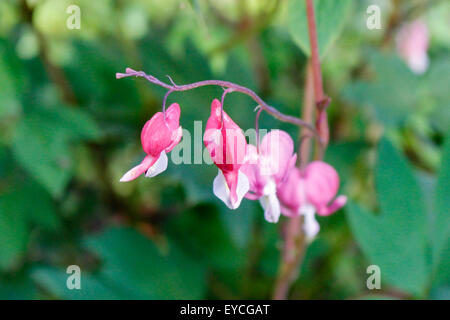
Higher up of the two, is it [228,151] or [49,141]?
[49,141]

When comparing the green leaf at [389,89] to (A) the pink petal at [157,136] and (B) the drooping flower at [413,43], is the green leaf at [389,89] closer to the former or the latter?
(B) the drooping flower at [413,43]

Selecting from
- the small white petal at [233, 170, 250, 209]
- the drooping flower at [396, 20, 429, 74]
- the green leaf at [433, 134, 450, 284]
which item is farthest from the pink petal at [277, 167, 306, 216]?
the drooping flower at [396, 20, 429, 74]

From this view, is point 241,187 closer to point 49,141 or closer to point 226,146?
point 226,146

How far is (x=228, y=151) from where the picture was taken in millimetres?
572

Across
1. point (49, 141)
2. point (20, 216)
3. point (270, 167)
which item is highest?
point (49, 141)

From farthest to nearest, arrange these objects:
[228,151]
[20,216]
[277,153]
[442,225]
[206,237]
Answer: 1. [206,237]
2. [20,216]
3. [442,225]
4. [277,153]
5. [228,151]

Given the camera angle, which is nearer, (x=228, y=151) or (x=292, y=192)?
(x=228, y=151)

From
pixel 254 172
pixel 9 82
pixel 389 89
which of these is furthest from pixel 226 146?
pixel 389 89

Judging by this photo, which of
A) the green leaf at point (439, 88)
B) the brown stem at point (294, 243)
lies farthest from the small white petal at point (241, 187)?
the green leaf at point (439, 88)

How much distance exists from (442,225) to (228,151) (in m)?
0.45

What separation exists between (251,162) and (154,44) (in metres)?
0.68

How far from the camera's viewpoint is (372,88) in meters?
1.24

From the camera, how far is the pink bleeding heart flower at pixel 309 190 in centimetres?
72
